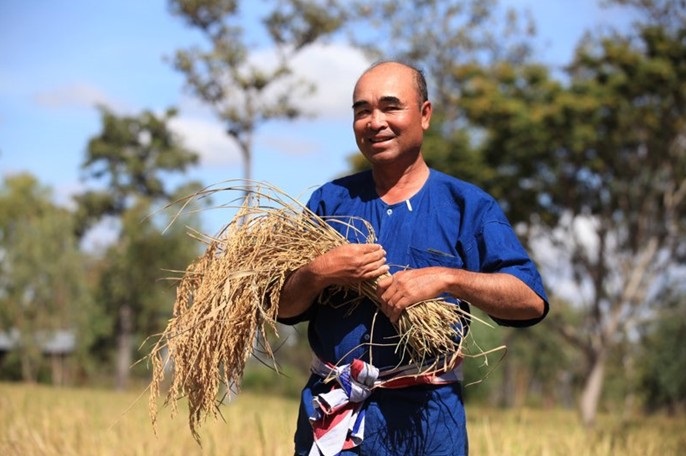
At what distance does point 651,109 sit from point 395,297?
17.9m

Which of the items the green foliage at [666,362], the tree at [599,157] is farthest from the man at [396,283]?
the green foliage at [666,362]

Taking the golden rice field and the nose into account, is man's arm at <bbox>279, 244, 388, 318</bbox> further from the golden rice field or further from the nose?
the golden rice field

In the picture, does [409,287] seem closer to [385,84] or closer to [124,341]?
[385,84]

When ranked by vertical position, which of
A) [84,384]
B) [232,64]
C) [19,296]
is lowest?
[84,384]

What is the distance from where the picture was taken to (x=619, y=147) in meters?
20.4

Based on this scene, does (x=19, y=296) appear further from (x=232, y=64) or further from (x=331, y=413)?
(x=331, y=413)

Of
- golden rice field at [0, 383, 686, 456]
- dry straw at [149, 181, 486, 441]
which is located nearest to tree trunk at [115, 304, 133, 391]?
golden rice field at [0, 383, 686, 456]

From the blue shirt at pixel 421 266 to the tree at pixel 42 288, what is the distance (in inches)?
1331

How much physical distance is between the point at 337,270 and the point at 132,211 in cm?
3499

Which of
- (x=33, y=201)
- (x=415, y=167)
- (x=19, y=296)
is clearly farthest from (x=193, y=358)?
(x=33, y=201)

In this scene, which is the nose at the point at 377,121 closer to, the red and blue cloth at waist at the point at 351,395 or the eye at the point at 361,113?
the eye at the point at 361,113

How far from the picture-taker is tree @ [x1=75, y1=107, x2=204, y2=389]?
35719mm

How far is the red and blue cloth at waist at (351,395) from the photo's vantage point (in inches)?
119

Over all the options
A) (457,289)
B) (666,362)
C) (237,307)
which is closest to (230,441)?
(237,307)
